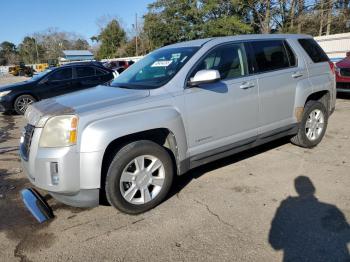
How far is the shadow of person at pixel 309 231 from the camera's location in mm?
2947

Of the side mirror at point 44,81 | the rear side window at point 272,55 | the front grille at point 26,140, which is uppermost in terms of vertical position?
the rear side window at point 272,55

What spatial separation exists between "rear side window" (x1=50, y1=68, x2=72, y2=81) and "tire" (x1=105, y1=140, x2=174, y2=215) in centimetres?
871

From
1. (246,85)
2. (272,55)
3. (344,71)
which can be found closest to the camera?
(246,85)

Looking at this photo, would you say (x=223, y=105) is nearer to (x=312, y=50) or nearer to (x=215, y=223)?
(x=215, y=223)

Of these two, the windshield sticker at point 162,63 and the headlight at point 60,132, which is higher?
the windshield sticker at point 162,63

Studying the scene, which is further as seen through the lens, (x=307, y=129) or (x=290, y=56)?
(x=307, y=129)

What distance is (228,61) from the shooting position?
4578 mm

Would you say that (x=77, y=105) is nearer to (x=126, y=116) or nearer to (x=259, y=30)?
(x=126, y=116)

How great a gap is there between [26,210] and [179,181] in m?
1.90

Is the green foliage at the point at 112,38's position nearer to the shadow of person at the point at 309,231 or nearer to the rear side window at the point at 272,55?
the rear side window at the point at 272,55

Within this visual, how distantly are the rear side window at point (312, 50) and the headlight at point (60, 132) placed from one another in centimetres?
392

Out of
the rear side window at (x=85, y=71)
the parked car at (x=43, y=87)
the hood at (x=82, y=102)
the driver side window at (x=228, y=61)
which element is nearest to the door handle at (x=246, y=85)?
the driver side window at (x=228, y=61)

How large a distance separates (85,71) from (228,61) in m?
8.33

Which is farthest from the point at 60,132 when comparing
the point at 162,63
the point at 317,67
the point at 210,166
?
the point at 317,67
